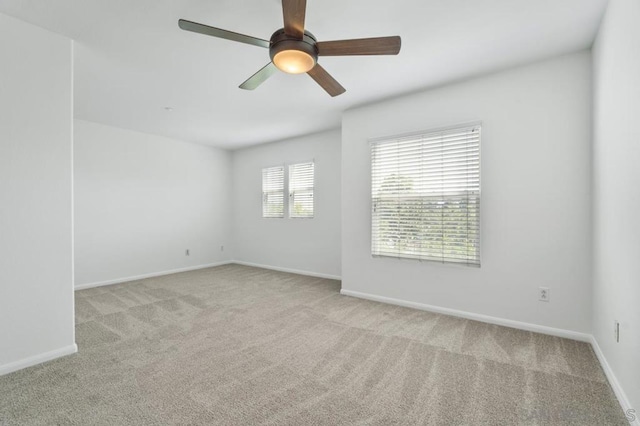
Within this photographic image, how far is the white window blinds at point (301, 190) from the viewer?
5.25 m

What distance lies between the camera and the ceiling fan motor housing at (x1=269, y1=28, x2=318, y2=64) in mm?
1729

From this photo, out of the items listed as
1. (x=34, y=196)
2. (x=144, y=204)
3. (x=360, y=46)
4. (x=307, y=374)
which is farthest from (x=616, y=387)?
(x=144, y=204)

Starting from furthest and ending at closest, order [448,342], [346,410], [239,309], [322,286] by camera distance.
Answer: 1. [322,286]
2. [239,309]
3. [448,342]
4. [346,410]

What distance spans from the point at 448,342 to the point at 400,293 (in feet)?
3.28

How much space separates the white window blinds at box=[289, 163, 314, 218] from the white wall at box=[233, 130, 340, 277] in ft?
0.40

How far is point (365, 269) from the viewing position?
3.76m

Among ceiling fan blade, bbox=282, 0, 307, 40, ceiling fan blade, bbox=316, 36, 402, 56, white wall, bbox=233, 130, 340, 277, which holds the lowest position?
white wall, bbox=233, 130, 340, 277

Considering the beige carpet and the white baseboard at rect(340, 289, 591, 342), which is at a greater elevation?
the white baseboard at rect(340, 289, 591, 342)

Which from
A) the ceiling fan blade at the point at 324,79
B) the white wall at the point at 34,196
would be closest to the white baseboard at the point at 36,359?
the white wall at the point at 34,196

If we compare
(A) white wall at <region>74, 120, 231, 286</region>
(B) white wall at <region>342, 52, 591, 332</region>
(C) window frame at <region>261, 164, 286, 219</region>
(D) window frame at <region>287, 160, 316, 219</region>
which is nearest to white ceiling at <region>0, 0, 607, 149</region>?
(B) white wall at <region>342, 52, 591, 332</region>

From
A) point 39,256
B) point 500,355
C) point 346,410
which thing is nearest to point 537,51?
point 500,355

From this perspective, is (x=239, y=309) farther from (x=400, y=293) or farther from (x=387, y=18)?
(x=387, y=18)

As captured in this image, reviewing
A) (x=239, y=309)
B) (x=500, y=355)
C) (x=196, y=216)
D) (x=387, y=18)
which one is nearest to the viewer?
(x=387, y=18)

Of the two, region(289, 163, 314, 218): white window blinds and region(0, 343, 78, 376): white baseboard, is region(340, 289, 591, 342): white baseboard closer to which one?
region(289, 163, 314, 218): white window blinds
